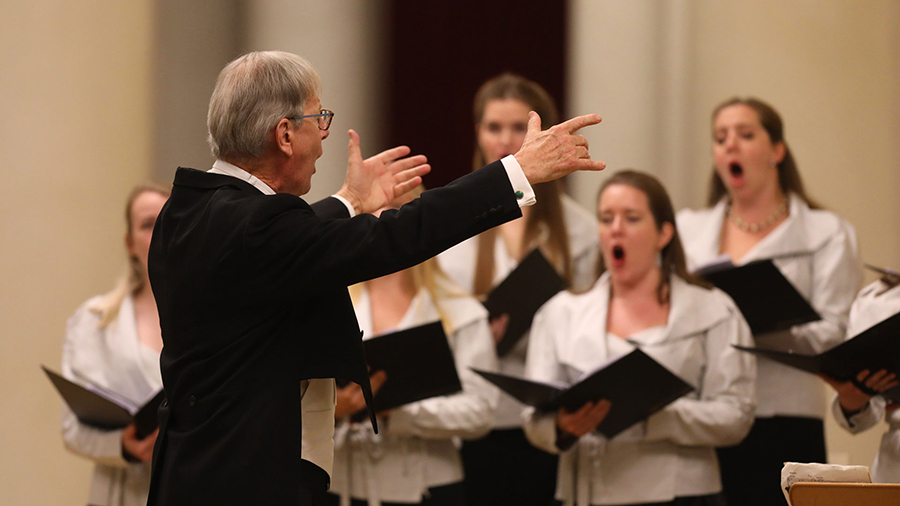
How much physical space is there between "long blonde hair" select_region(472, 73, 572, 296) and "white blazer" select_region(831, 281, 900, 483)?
124cm

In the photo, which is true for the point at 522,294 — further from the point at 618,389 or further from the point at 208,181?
the point at 208,181

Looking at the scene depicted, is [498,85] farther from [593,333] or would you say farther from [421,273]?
[593,333]

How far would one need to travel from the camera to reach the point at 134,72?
5926 millimetres

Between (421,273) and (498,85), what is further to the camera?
(498,85)

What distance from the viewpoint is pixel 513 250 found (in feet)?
14.4

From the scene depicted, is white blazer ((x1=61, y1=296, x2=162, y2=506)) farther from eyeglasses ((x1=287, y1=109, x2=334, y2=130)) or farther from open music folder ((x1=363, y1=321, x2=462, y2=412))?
eyeglasses ((x1=287, y1=109, x2=334, y2=130))

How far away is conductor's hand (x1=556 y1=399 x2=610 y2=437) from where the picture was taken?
10.9ft

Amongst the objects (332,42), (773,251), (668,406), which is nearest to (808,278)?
(773,251)

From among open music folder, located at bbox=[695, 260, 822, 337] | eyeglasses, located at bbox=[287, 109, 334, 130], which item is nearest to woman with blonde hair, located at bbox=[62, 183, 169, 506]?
eyeglasses, located at bbox=[287, 109, 334, 130]

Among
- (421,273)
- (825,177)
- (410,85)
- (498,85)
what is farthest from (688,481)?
(410,85)

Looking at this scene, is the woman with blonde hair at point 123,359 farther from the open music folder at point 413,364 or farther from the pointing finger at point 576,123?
the pointing finger at point 576,123

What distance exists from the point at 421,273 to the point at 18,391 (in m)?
2.70

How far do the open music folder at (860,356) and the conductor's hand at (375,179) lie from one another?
123 cm

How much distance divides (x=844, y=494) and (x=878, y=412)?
114cm
